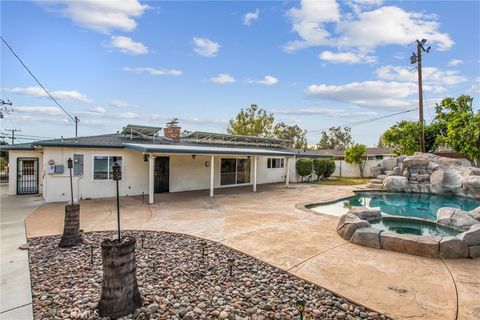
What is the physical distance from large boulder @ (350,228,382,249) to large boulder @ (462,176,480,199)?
11.5 m

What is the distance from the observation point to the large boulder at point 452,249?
4895mm

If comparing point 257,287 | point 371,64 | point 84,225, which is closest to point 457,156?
point 371,64

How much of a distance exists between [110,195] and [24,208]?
3.05 metres

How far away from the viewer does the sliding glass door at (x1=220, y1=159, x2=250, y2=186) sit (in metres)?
15.8

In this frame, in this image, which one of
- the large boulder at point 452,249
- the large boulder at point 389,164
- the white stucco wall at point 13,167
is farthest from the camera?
the large boulder at point 389,164

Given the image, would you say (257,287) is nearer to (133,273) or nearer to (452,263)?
(133,273)

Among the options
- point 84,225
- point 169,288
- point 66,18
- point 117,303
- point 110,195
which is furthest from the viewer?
point 110,195

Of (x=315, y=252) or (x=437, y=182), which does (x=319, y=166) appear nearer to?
(x=437, y=182)

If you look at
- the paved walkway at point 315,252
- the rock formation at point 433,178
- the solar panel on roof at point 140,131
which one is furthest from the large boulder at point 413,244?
the solar panel on roof at point 140,131

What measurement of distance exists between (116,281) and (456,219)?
28.1ft

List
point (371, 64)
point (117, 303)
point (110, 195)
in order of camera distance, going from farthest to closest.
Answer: point (371, 64), point (110, 195), point (117, 303)

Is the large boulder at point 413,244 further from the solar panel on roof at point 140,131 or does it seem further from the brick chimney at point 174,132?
the brick chimney at point 174,132

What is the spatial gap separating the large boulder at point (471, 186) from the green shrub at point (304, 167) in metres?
8.93

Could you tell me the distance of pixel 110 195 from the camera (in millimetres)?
11695
